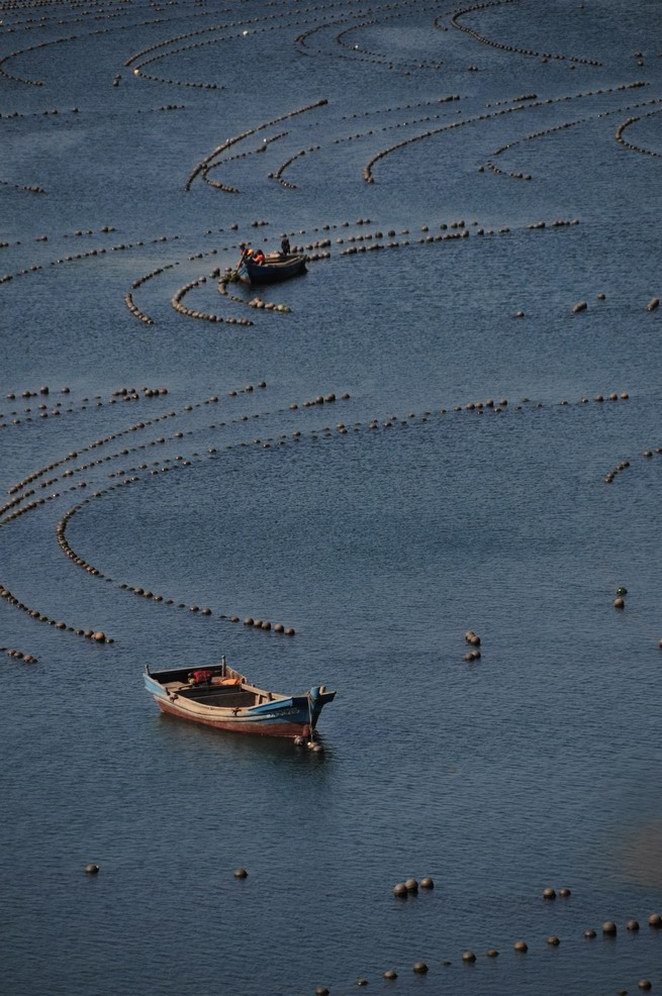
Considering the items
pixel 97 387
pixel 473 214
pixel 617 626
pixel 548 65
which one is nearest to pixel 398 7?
pixel 548 65

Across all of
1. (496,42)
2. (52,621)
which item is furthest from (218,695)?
(496,42)

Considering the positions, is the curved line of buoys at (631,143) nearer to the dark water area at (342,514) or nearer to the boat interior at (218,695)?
the dark water area at (342,514)

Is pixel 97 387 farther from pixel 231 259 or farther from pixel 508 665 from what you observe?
pixel 508 665

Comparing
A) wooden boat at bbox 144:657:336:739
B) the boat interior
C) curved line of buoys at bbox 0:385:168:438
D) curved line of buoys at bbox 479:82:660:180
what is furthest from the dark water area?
the boat interior

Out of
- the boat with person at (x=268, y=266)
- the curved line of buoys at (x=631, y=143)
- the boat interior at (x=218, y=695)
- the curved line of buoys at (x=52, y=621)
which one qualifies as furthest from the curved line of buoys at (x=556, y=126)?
the boat interior at (x=218, y=695)

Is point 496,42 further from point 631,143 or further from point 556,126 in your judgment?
point 631,143
